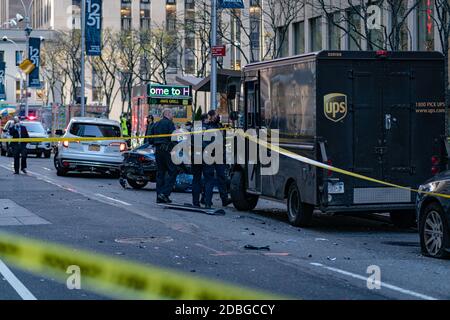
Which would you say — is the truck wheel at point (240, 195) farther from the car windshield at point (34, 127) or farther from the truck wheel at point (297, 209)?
the car windshield at point (34, 127)

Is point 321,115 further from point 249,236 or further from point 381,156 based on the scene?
point 249,236

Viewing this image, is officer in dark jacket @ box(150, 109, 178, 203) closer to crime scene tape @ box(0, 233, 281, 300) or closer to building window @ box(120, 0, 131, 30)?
crime scene tape @ box(0, 233, 281, 300)

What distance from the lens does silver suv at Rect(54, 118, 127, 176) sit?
29125 mm

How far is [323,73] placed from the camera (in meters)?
15.4

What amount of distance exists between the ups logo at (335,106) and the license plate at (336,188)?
1.00 meters

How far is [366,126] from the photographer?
1570 cm

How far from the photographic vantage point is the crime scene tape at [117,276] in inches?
366

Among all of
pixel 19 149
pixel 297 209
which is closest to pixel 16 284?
pixel 297 209

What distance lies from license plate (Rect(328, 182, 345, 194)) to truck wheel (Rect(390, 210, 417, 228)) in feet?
5.39

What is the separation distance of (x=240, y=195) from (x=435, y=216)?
23.9 feet

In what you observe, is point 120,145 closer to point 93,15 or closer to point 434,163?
point 434,163

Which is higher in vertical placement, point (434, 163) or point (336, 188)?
point (434, 163)

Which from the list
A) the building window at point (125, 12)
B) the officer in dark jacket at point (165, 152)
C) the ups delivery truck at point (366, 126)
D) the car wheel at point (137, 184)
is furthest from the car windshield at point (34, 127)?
the building window at point (125, 12)
